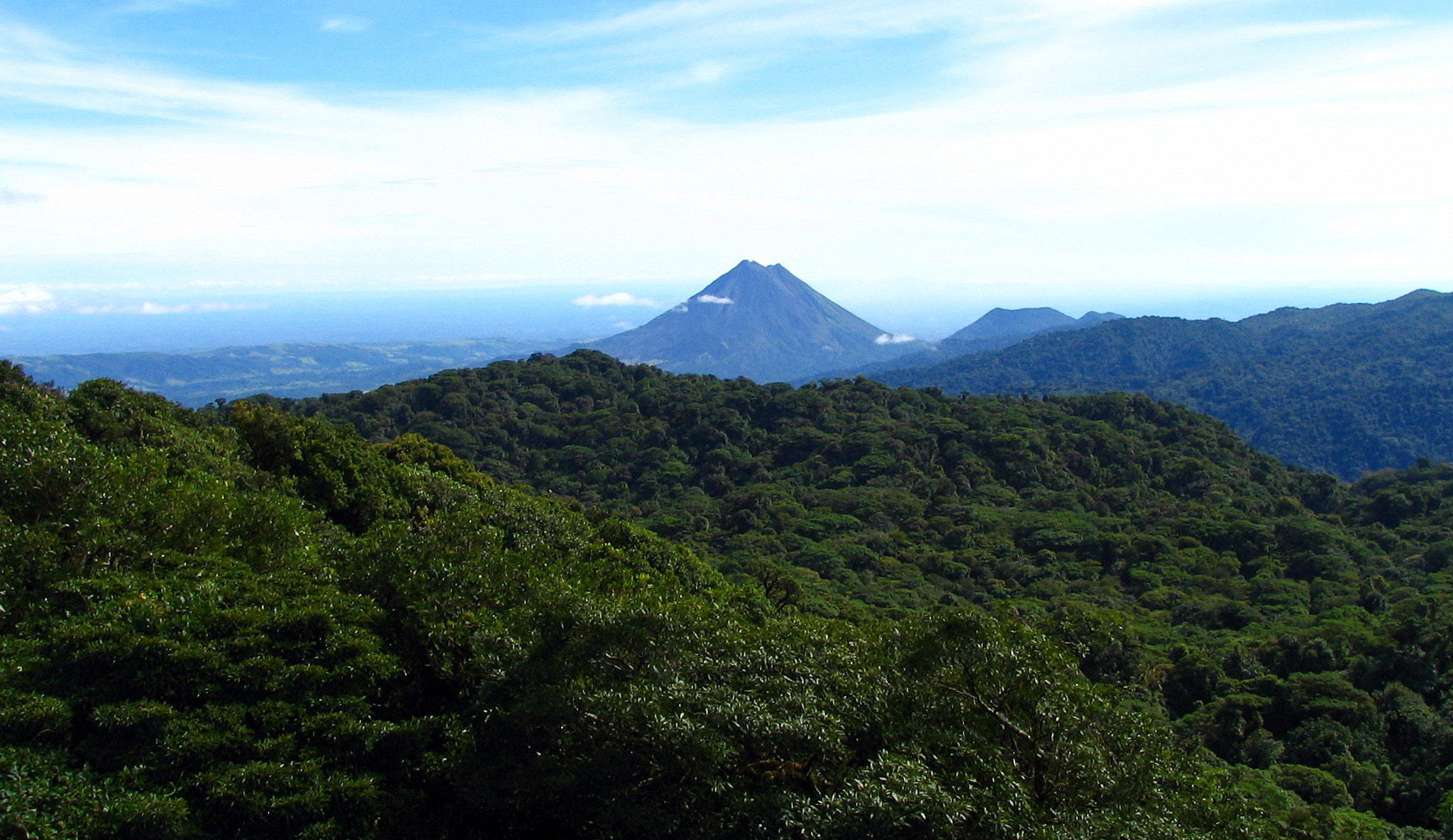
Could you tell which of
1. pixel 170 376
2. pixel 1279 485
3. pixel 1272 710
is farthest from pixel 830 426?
pixel 170 376

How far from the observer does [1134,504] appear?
44969mm

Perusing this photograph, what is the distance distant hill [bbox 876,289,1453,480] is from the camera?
8625 cm

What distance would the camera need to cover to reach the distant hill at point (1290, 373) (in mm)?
86250

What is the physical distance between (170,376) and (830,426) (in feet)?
463

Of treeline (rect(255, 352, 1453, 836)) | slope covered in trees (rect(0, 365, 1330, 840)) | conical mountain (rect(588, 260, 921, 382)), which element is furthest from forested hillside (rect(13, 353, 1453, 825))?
conical mountain (rect(588, 260, 921, 382))

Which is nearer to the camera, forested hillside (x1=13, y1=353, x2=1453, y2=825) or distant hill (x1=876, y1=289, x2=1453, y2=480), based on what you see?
forested hillside (x1=13, y1=353, x2=1453, y2=825)

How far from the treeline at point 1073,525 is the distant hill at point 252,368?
101 m

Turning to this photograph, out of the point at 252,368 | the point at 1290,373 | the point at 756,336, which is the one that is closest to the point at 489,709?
the point at 1290,373

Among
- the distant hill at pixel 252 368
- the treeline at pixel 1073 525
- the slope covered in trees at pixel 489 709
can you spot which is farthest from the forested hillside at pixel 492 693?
the distant hill at pixel 252 368

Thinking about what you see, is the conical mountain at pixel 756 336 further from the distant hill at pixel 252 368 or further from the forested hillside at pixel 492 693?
the forested hillside at pixel 492 693

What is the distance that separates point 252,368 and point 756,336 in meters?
99.5

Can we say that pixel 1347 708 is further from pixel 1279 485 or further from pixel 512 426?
pixel 512 426

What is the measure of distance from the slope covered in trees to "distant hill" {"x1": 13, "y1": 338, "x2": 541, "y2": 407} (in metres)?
141

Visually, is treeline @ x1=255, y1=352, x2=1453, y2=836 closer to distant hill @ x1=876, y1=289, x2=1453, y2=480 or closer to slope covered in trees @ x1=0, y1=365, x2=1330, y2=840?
slope covered in trees @ x1=0, y1=365, x2=1330, y2=840
